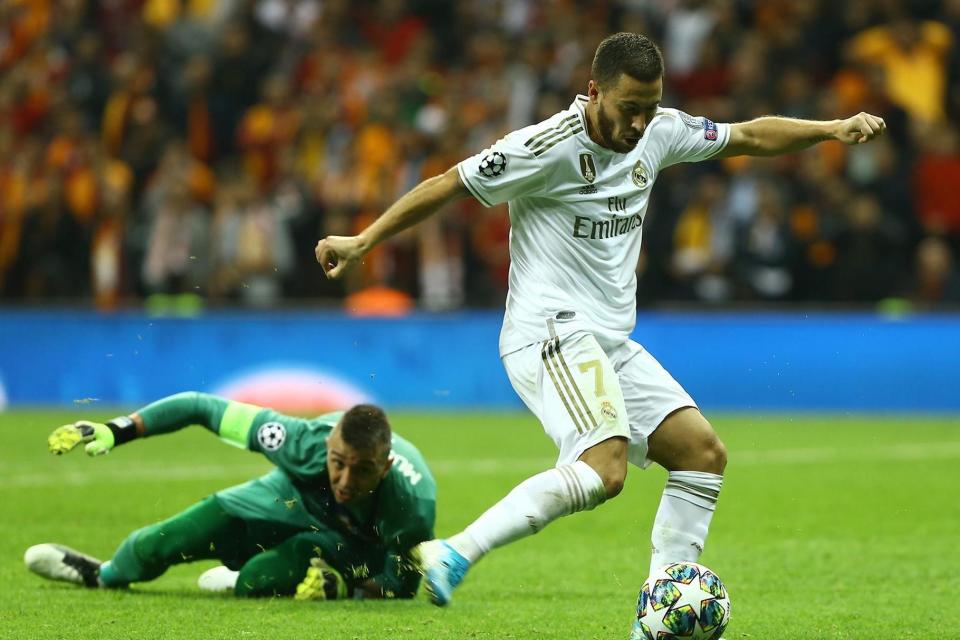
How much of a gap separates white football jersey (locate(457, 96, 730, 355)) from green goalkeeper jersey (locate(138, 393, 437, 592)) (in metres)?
1.07

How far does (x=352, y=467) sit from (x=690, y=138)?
195cm

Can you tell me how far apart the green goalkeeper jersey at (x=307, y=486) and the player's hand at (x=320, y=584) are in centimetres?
18

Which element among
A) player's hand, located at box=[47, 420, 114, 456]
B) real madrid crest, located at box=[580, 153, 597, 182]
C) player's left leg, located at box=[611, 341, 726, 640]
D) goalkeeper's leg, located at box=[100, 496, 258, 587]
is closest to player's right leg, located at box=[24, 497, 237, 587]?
goalkeeper's leg, located at box=[100, 496, 258, 587]

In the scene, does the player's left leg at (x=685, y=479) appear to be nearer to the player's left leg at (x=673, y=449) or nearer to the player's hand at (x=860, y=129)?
the player's left leg at (x=673, y=449)

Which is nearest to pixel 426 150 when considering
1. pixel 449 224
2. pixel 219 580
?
pixel 449 224

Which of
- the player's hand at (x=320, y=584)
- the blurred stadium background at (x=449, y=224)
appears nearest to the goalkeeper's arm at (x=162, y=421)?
the player's hand at (x=320, y=584)

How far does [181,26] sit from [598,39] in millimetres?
5317

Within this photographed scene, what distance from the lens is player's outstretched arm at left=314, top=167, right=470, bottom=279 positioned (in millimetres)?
5488

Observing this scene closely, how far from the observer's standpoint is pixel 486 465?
12.2 metres

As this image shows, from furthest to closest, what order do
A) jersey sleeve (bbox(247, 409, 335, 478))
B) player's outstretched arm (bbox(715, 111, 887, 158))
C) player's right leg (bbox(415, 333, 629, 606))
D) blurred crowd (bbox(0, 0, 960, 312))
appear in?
blurred crowd (bbox(0, 0, 960, 312)), jersey sleeve (bbox(247, 409, 335, 478)), player's outstretched arm (bbox(715, 111, 887, 158)), player's right leg (bbox(415, 333, 629, 606))

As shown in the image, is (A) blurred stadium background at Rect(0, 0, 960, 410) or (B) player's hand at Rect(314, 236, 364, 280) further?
(A) blurred stadium background at Rect(0, 0, 960, 410)

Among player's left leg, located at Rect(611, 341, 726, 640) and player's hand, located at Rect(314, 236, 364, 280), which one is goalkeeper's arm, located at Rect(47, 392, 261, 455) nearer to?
player's hand, located at Rect(314, 236, 364, 280)

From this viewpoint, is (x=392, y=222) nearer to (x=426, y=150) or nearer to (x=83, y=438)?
(x=83, y=438)

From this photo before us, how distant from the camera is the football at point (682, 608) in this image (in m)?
5.53
